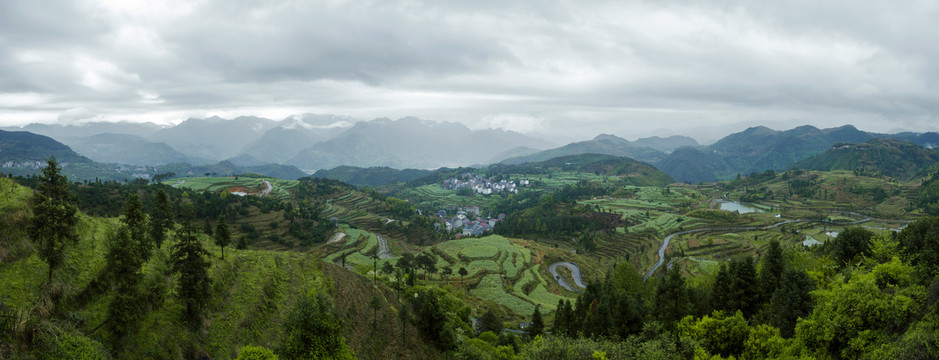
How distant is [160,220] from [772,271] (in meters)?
68.5

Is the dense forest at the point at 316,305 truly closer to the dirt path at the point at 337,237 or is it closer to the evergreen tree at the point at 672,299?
the evergreen tree at the point at 672,299

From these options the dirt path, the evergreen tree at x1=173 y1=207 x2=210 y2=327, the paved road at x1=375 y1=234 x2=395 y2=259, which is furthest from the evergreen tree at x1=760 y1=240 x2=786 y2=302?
the dirt path

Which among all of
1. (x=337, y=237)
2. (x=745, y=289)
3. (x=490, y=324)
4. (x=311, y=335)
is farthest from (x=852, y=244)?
(x=337, y=237)

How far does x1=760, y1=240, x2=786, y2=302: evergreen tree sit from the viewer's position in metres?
46.3

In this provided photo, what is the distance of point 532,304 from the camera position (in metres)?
90.4

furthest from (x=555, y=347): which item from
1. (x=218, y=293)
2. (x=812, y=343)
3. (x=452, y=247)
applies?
(x=452, y=247)

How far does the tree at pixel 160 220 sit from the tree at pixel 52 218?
850cm

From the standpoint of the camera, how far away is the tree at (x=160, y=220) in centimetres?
→ 3403

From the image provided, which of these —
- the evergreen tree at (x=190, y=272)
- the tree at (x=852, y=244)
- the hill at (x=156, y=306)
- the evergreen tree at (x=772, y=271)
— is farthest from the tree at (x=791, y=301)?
the evergreen tree at (x=190, y=272)

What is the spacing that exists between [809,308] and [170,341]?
54.6 meters

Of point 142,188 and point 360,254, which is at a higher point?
point 142,188

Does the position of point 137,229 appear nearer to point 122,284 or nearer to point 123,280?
point 123,280

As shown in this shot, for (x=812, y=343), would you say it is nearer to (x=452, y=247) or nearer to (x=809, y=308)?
(x=809, y=308)

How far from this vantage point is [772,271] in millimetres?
47500
